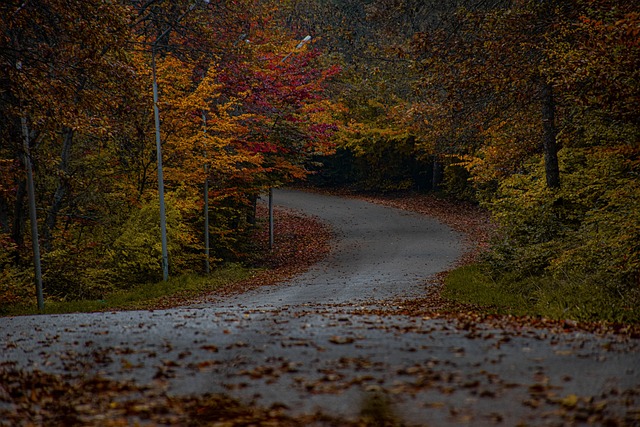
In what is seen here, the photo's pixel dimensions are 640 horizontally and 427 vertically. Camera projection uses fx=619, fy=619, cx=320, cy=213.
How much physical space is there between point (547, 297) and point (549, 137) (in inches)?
207

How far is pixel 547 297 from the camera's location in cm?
1049

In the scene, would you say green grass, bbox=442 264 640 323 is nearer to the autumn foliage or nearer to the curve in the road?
the curve in the road

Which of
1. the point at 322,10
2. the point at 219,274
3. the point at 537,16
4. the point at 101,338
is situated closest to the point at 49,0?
the point at 101,338

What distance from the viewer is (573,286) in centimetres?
1050

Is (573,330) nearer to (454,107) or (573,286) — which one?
(573,286)

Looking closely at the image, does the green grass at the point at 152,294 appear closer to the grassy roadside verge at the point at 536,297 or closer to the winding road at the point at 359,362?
the winding road at the point at 359,362

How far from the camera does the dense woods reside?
10023mm

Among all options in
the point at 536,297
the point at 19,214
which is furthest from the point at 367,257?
the point at 19,214

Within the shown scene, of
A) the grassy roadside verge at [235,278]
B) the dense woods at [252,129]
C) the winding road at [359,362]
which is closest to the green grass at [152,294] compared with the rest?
the grassy roadside verge at [235,278]

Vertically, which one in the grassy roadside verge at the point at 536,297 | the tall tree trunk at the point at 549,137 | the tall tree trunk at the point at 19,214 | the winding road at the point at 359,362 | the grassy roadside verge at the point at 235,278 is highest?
the tall tree trunk at the point at 549,137

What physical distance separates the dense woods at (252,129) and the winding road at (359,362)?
366cm

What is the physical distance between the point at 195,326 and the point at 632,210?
24.1 feet

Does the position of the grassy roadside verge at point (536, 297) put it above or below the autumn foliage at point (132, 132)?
below

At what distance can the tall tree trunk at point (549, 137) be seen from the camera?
1427 cm
